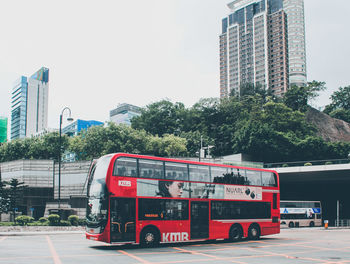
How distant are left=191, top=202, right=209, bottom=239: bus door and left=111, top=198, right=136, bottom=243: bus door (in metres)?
3.76

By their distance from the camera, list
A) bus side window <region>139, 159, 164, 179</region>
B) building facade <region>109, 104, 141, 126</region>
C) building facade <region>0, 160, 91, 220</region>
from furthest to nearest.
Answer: building facade <region>109, 104, 141, 126</region> → building facade <region>0, 160, 91, 220</region> → bus side window <region>139, 159, 164, 179</region>

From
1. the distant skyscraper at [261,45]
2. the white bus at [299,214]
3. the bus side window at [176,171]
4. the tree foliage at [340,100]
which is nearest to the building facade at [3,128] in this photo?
the white bus at [299,214]

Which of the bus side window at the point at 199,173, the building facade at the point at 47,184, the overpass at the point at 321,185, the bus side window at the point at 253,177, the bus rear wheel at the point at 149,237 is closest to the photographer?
the bus rear wheel at the point at 149,237

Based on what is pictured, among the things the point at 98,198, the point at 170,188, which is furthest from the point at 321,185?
the point at 98,198

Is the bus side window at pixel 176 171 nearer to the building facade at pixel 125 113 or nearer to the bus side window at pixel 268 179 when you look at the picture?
the bus side window at pixel 268 179

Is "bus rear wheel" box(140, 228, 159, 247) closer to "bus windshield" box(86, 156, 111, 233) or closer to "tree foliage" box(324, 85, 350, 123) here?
"bus windshield" box(86, 156, 111, 233)

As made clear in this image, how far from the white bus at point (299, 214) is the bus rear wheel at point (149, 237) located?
3283cm

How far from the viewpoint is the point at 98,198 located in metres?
17.7

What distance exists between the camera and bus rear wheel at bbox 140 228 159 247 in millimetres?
18672

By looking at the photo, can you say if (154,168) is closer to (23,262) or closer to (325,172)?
(23,262)

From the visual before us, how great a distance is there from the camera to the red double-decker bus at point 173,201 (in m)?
17.7

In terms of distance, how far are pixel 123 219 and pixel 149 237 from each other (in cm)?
190

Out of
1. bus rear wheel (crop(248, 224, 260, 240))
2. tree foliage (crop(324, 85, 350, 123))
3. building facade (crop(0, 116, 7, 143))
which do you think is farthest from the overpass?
building facade (crop(0, 116, 7, 143))

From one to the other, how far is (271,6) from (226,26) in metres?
22.3
